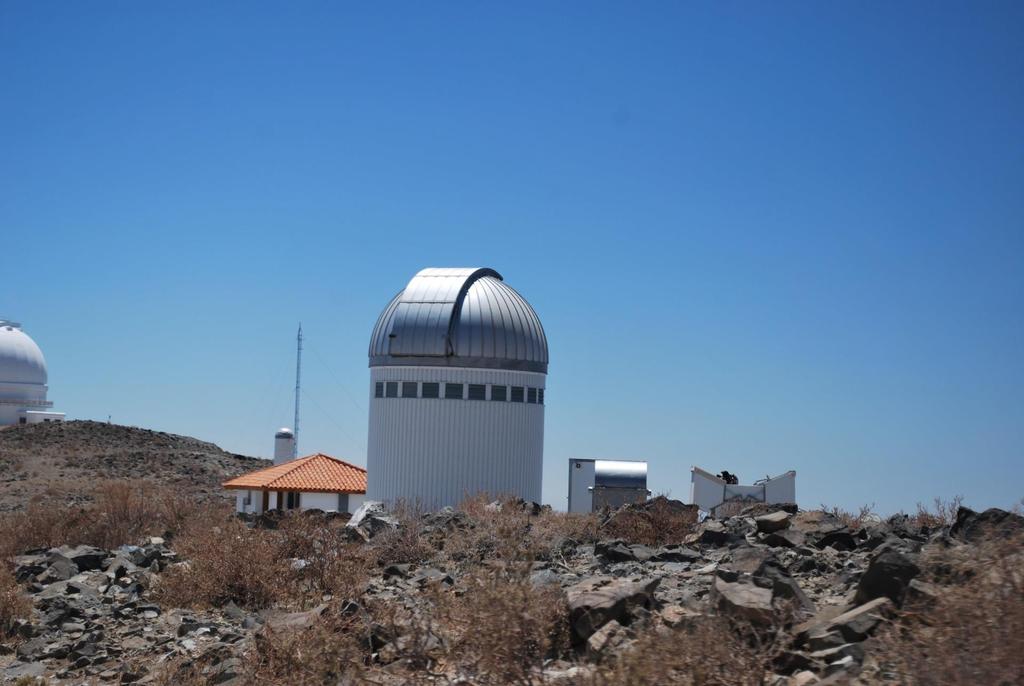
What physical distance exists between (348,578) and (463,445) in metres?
13.8

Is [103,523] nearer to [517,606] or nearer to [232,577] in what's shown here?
[232,577]

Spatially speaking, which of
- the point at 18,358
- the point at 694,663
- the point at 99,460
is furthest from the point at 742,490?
the point at 18,358

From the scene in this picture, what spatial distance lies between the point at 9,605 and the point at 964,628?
1043 cm

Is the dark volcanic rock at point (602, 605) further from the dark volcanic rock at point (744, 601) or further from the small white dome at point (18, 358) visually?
the small white dome at point (18, 358)

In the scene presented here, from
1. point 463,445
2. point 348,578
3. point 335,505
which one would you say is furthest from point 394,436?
point 348,578

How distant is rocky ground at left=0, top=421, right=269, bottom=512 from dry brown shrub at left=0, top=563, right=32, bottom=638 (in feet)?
98.4

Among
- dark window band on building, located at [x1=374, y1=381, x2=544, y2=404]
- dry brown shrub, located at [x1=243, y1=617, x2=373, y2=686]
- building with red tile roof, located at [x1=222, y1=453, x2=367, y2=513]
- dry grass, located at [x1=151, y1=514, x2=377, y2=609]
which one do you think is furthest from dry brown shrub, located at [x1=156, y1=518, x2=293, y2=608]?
building with red tile roof, located at [x1=222, y1=453, x2=367, y2=513]

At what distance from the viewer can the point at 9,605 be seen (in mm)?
12102

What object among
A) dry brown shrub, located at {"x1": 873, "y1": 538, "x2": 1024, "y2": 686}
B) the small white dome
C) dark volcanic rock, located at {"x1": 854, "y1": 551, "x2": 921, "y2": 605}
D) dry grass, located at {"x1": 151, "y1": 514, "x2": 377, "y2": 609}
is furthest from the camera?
the small white dome

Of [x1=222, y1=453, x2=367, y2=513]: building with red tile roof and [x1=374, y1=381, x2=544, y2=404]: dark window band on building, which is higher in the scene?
[x1=374, y1=381, x2=544, y2=404]: dark window band on building

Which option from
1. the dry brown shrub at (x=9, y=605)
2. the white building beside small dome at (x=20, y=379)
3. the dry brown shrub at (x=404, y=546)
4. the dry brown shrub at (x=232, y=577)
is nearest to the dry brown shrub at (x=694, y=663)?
the dry brown shrub at (x=232, y=577)

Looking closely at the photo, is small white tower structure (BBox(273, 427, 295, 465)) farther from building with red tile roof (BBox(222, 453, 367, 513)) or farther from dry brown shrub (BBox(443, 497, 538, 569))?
dry brown shrub (BBox(443, 497, 538, 569))

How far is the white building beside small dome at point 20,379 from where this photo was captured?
59.9m

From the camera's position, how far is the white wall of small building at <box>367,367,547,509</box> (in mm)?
25391
